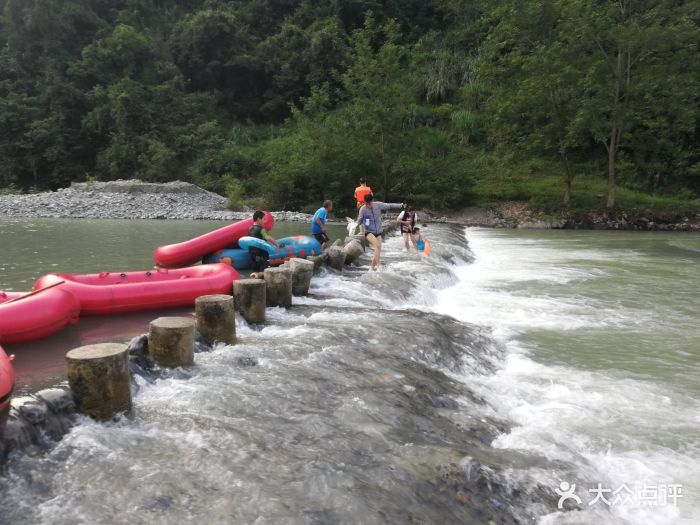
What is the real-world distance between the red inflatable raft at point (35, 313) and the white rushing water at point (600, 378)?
3.97 m

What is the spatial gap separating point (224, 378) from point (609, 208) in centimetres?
2317

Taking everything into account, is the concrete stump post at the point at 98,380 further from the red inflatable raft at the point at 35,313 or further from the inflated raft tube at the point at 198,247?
the inflated raft tube at the point at 198,247

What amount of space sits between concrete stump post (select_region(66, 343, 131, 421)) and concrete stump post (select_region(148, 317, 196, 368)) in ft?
2.55

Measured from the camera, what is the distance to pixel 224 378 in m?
4.28

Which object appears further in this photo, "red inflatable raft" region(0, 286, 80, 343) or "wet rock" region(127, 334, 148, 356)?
"red inflatable raft" region(0, 286, 80, 343)

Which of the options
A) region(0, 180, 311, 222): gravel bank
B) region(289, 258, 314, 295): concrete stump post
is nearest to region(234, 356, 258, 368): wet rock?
region(289, 258, 314, 295): concrete stump post

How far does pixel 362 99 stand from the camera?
25.5m

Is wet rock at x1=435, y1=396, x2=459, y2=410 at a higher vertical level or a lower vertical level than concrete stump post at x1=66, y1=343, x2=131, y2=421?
lower

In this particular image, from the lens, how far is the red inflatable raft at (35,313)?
4820 millimetres

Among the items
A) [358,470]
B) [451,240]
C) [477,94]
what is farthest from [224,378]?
[477,94]

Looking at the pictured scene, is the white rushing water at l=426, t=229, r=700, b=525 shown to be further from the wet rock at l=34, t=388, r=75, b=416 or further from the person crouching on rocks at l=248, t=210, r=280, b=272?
the person crouching on rocks at l=248, t=210, r=280, b=272

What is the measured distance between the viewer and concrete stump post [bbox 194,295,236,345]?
198 inches

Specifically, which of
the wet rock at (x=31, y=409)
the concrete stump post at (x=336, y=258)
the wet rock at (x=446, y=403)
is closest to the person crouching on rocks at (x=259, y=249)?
the concrete stump post at (x=336, y=258)

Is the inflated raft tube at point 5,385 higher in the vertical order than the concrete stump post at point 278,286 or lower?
higher
